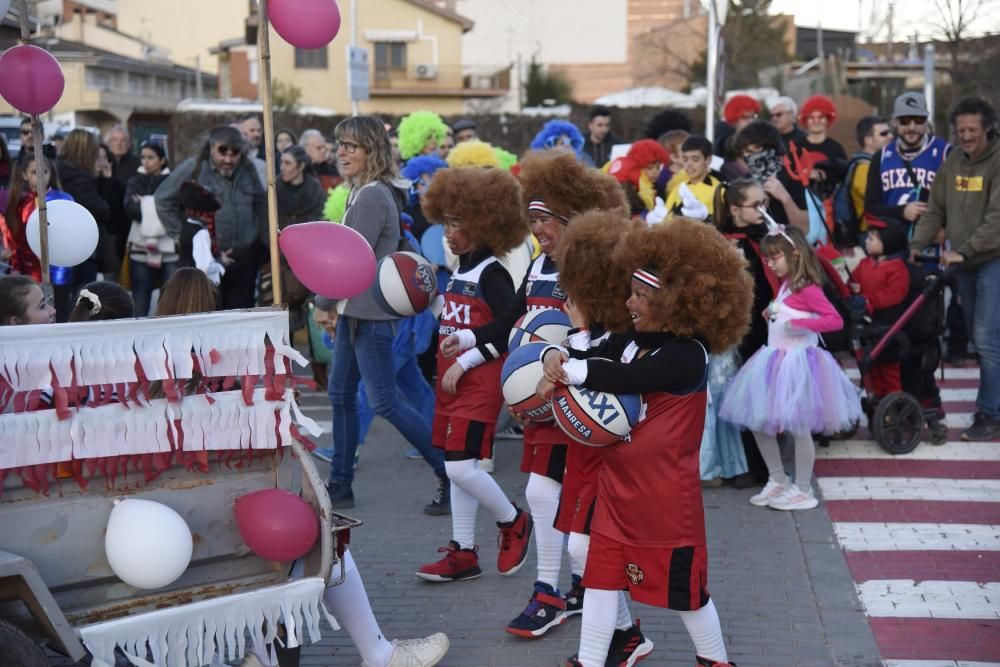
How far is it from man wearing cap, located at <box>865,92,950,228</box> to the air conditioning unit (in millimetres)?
48696

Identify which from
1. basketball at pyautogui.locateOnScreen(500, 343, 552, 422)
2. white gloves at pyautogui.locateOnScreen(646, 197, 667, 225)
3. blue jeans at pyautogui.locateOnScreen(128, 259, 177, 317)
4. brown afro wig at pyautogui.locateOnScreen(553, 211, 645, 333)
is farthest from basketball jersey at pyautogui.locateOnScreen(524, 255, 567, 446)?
blue jeans at pyautogui.locateOnScreen(128, 259, 177, 317)

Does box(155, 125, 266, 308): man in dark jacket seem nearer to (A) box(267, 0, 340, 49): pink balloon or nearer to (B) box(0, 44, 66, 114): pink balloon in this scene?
(B) box(0, 44, 66, 114): pink balloon

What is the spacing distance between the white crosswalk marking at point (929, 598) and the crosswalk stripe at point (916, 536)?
566 mm

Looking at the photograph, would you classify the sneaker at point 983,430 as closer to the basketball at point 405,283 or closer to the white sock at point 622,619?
the basketball at point 405,283

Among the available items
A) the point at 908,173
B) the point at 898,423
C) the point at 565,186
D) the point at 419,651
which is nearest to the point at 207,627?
the point at 419,651

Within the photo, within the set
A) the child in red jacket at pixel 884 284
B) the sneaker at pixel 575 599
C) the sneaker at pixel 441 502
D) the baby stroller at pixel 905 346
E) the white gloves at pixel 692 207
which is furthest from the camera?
the child in red jacket at pixel 884 284

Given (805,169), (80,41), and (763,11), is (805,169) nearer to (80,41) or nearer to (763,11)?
(763,11)

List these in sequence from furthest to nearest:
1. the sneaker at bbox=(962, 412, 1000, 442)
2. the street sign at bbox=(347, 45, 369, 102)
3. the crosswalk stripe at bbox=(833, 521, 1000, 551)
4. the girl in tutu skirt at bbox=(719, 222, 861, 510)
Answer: the street sign at bbox=(347, 45, 369, 102) → the sneaker at bbox=(962, 412, 1000, 442) → the girl in tutu skirt at bbox=(719, 222, 861, 510) → the crosswalk stripe at bbox=(833, 521, 1000, 551)

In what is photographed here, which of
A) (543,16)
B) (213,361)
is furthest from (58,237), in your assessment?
(543,16)

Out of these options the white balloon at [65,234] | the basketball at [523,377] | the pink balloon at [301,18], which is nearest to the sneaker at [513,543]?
the basketball at [523,377]

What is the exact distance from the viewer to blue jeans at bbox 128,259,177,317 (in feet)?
35.0

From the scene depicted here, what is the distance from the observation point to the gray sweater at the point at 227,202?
30.3 ft

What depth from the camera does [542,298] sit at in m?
5.33

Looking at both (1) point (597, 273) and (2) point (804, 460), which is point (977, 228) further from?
(1) point (597, 273)
